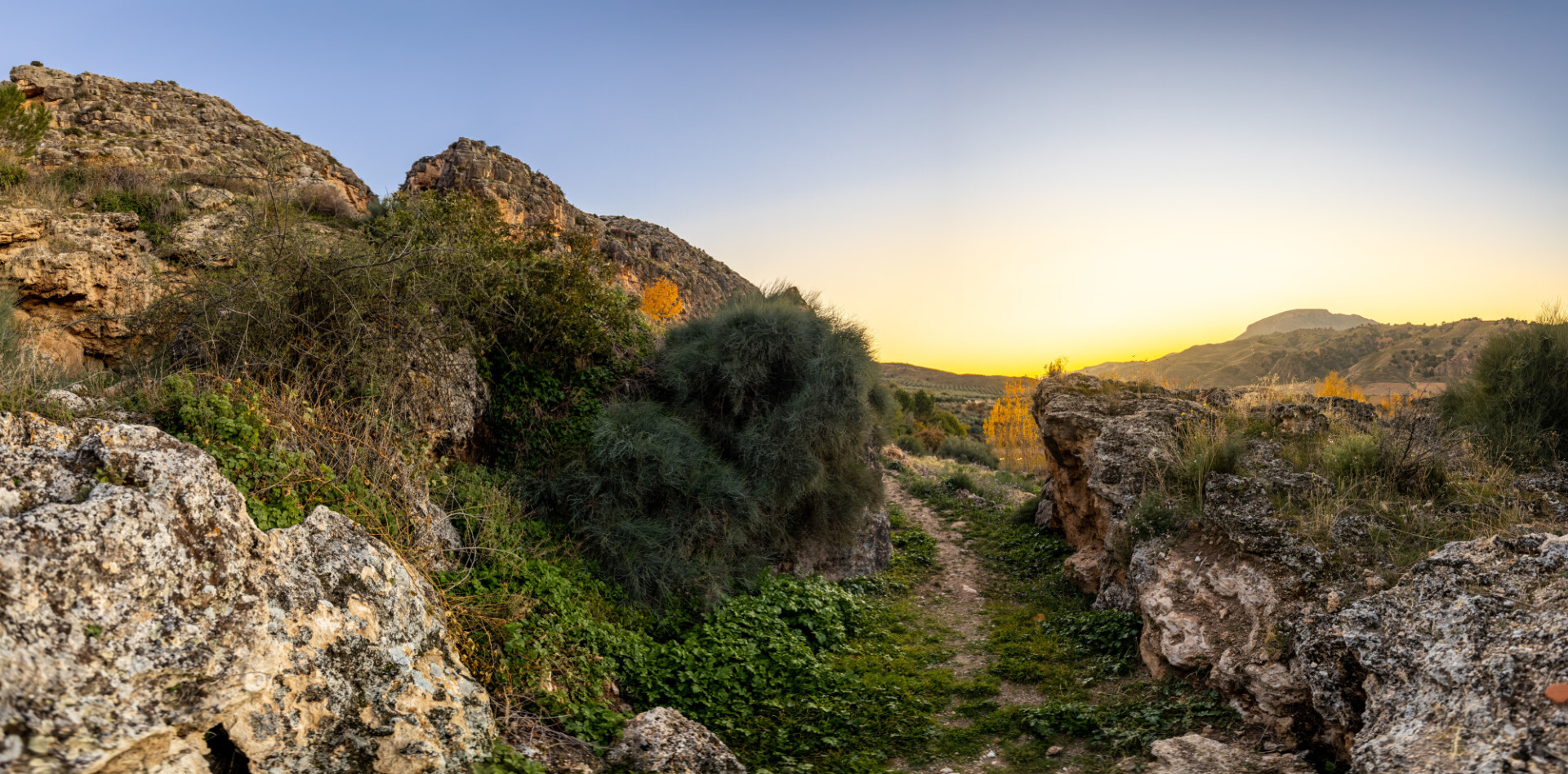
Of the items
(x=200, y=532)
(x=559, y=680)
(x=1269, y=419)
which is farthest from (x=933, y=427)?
(x=200, y=532)

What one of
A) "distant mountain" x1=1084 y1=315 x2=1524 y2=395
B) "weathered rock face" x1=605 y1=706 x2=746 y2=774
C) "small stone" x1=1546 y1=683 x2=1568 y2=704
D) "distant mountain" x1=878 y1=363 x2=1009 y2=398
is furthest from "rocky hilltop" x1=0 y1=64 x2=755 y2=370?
"distant mountain" x1=878 y1=363 x2=1009 y2=398

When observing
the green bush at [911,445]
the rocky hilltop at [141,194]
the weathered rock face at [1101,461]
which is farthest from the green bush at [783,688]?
the green bush at [911,445]

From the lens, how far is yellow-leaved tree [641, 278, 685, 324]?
15.9 m

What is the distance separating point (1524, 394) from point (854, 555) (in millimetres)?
9267

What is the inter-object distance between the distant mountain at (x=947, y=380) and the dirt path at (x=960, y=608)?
210 ft

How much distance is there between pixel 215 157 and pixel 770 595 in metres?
17.7

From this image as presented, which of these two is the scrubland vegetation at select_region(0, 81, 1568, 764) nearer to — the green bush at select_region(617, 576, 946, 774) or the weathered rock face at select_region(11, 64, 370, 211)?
the green bush at select_region(617, 576, 946, 774)

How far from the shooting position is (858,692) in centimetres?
685

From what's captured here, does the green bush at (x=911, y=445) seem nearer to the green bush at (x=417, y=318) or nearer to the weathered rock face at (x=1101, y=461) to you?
the weathered rock face at (x=1101, y=461)

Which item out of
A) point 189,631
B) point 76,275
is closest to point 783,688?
point 189,631

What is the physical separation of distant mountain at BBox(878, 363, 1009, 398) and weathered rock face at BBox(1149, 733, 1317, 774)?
7314 cm

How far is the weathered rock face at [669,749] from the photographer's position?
461 cm

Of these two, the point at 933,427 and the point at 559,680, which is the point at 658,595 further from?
the point at 933,427

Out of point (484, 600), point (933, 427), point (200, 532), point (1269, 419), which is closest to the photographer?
point (200, 532)
